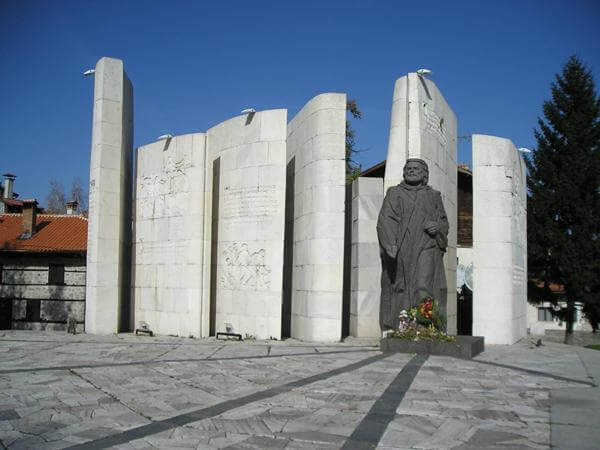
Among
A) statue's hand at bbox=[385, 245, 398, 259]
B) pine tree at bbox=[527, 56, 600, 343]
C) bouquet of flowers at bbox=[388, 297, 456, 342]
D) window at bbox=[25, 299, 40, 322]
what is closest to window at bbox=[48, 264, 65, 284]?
window at bbox=[25, 299, 40, 322]

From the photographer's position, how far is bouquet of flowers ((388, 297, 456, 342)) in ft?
33.9

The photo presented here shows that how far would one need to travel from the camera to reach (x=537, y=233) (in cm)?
2405

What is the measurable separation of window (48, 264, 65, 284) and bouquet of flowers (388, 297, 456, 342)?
16.3 metres

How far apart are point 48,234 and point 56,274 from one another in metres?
2.72

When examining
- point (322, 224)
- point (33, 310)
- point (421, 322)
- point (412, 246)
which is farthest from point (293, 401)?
point (33, 310)

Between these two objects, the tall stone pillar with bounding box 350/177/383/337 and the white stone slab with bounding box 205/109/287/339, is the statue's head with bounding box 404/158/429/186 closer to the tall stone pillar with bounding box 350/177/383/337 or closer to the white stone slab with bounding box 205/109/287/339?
the tall stone pillar with bounding box 350/177/383/337

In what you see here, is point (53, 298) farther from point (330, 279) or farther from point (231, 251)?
point (330, 279)

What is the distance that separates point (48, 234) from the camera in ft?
81.0

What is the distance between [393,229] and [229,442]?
22.7 feet

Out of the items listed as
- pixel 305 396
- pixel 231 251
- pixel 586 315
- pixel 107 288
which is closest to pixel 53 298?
pixel 107 288

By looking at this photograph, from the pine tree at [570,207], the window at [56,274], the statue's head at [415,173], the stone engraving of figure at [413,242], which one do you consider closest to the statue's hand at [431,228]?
the stone engraving of figure at [413,242]

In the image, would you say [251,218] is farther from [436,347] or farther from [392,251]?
[436,347]

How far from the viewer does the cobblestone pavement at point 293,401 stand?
15.5 ft

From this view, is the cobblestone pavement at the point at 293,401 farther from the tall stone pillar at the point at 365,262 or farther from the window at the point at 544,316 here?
the window at the point at 544,316
